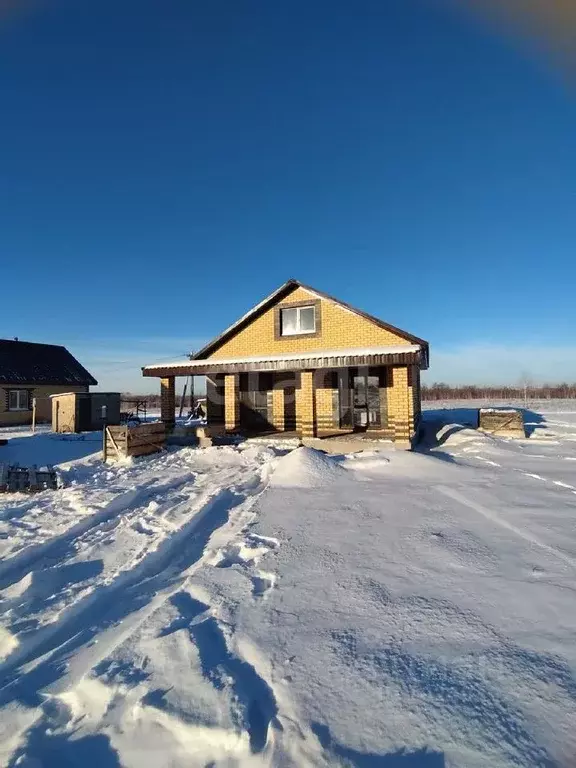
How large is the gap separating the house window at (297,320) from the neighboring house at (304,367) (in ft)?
0.12

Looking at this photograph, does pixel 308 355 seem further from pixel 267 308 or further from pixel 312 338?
pixel 267 308

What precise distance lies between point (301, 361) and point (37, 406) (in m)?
19.3

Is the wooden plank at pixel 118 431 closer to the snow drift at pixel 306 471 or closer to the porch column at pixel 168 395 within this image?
the porch column at pixel 168 395

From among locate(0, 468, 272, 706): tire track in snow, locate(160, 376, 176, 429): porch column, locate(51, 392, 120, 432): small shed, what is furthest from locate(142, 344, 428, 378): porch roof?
locate(0, 468, 272, 706): tire track in snow

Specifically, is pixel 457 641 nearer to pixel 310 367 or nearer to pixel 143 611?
pixel 143 611

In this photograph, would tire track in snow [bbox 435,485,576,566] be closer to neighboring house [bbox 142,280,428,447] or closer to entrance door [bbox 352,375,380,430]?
neighboring house [bbox 142,280,428,447]

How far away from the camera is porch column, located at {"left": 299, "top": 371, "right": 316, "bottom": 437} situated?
13.8m

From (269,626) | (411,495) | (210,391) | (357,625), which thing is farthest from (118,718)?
(210,391)

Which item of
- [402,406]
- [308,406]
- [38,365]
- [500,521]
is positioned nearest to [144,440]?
[308,406]

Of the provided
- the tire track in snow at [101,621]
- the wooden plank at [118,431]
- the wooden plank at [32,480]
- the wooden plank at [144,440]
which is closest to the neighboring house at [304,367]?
the wooden plank at [144,440]

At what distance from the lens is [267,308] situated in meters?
15.8

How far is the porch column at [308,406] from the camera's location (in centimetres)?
1377

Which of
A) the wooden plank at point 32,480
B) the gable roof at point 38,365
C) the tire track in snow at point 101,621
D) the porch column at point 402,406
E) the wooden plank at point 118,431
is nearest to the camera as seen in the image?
the tire track in snow at point 101,621

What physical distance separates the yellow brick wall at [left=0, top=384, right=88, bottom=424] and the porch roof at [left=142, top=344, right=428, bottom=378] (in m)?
13.3
